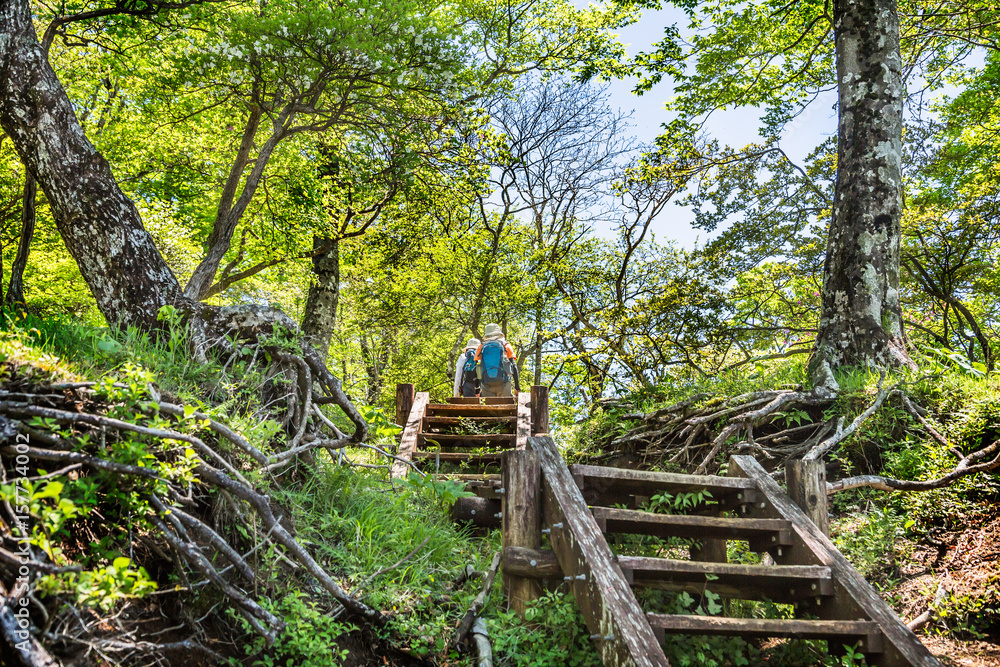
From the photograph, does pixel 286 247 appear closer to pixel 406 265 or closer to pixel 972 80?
pixel 406 265

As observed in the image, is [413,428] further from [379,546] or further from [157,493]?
[157,493]

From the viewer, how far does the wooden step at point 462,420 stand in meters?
9.03

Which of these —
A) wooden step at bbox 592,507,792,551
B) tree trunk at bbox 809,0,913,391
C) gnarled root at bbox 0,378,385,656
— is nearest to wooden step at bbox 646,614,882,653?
wooden step at bbox 592,507,792,551

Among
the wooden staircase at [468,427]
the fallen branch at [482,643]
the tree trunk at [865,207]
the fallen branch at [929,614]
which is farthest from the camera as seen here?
the wooden staircase at [468,427]

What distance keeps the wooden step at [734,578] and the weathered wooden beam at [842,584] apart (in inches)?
3.6

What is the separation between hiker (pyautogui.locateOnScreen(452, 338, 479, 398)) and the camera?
1127 centimetres

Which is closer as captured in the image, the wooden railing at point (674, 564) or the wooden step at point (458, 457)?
the wooden railing at point (674, 564)

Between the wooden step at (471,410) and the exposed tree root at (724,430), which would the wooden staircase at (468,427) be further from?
the exposed tree root at (724,430)

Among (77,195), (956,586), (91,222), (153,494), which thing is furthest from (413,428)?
(956,586)

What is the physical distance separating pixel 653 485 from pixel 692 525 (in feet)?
1.64

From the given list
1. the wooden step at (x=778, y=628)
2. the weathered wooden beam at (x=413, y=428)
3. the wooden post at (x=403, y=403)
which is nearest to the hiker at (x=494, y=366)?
the weathered wooden beam at (x=413, y=428)

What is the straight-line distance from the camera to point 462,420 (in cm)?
905

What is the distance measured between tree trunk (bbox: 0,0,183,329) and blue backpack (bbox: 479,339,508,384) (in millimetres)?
6966

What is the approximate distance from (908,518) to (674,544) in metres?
1.70
